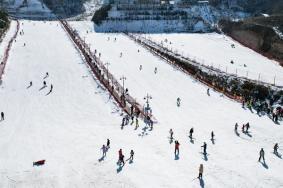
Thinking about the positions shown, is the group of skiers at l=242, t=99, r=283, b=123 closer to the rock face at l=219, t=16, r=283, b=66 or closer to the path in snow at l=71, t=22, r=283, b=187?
the path in snow at l=71, t=22, r=283, b=187

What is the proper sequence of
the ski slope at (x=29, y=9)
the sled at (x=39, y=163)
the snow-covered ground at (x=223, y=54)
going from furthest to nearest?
1. the ski slope at (x=29, y=9)
2. the snow-covered ground at (x=223, y=54)
3. the sled at (x=39, y=163)

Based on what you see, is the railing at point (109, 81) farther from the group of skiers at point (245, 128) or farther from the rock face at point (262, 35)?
the rock face at point (262, 35)

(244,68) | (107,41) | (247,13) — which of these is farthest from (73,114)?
(247,13)

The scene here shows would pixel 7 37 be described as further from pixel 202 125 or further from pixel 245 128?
pixel 245 128

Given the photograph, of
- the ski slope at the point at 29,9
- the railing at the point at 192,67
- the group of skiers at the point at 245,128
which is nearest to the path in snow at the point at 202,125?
the group of skiers at the point at 245,128

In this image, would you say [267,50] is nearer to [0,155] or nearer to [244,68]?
[244,68]

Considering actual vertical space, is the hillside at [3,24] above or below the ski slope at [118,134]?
above

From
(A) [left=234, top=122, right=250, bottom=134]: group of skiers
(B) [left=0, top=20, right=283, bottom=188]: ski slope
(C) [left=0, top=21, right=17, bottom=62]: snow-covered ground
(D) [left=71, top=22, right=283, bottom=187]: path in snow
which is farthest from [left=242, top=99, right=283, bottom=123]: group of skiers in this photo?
(C) [left=0, top=21, right=17, bottom=62]: snow-covered ground
